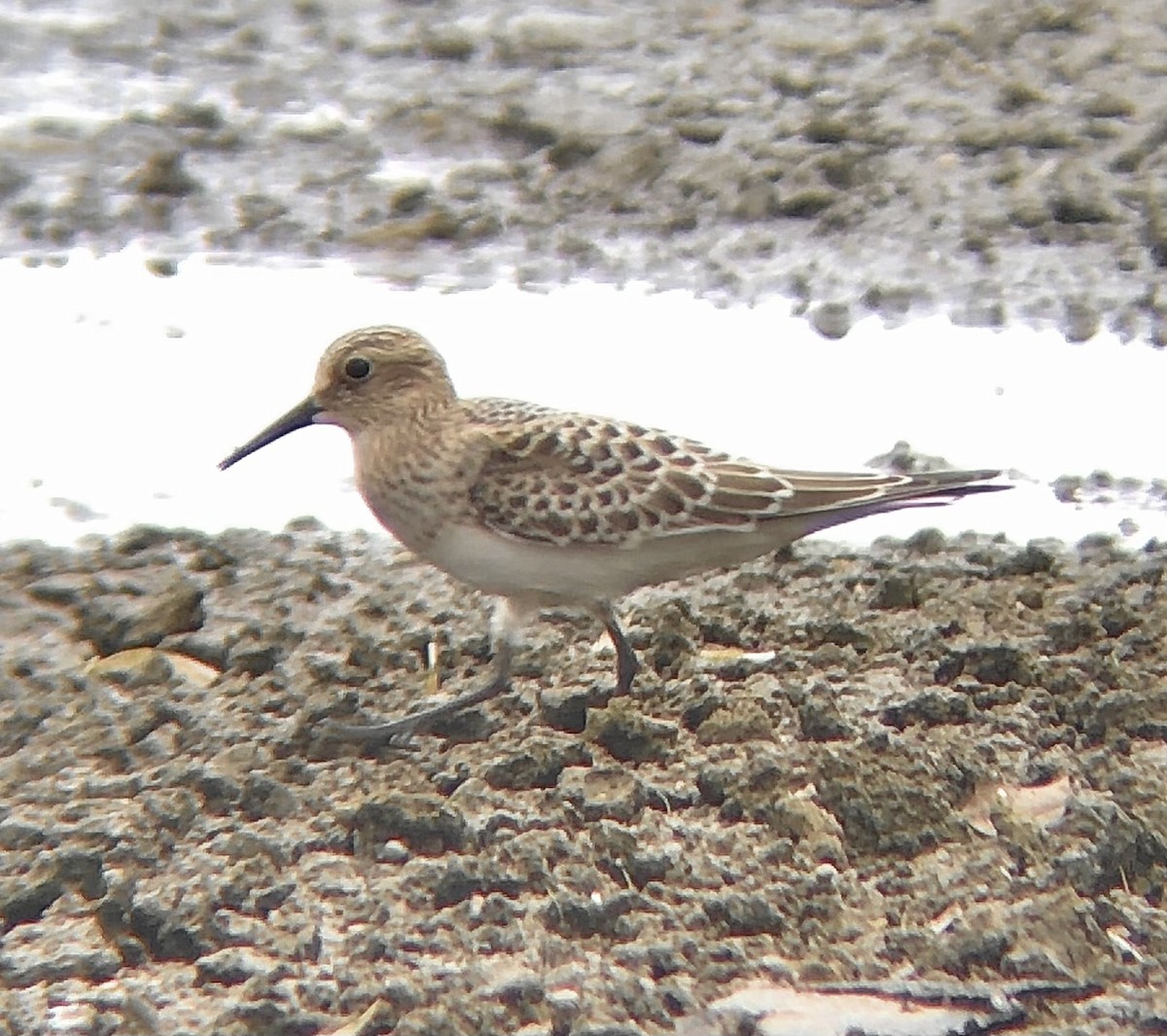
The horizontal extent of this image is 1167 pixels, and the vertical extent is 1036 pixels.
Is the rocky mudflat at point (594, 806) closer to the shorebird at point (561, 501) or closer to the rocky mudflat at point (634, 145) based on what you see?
the shorebird at point (561, 501)

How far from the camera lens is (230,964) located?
16.0 feet

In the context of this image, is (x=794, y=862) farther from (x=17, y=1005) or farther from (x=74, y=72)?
(x=74, y=72)

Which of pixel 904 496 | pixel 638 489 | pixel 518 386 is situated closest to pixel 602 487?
pixel 638 489

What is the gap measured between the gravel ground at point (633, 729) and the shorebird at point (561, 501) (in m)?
0.27

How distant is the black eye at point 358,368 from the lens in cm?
628

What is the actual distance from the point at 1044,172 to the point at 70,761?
588 cm

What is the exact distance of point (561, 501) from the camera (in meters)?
5.97

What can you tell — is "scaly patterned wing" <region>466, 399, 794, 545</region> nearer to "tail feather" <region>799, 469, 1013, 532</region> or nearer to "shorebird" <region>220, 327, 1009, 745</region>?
"shorebird" <region>220, 327, 1009, 745</region>

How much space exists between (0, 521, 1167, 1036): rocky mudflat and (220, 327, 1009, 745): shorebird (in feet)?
0.92

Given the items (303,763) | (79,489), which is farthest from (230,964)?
(79,489)

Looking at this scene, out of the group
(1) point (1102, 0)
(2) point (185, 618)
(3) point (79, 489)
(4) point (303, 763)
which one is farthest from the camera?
(1) point (1102, 0)

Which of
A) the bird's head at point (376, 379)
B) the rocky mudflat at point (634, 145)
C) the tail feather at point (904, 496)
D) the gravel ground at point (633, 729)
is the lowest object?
the rocky mudflat at point (634, 145)

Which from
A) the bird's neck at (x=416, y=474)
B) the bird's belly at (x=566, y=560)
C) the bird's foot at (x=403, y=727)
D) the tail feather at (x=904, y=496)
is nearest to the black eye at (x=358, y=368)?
the bird's neck at (x=416, y=474)

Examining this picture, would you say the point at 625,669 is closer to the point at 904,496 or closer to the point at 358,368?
the point at 904,496
